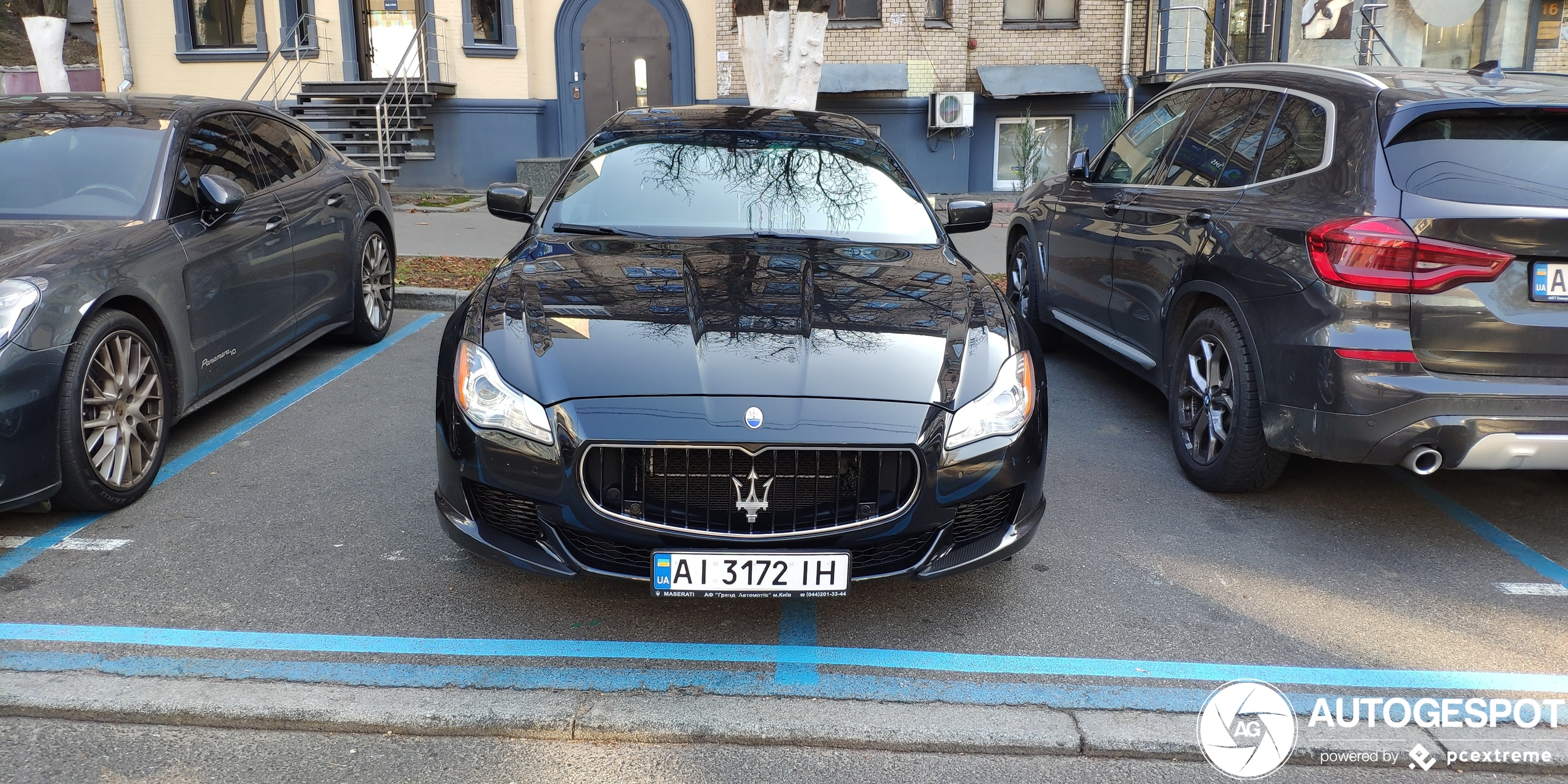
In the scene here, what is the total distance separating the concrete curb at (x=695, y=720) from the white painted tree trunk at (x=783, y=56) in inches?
350

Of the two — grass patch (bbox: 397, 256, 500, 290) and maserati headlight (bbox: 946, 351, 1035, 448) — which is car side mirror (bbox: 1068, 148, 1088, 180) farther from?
grass patch (bbox: 397, 256, 500, 290)

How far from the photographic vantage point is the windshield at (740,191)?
4.64m

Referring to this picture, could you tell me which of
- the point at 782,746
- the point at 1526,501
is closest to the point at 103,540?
the point at 782,746

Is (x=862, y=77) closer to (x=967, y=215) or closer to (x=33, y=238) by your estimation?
(x=967, y=215)

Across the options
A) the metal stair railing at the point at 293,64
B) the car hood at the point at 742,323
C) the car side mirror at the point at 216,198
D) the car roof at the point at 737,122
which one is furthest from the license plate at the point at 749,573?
the metal stair railing at the point at 293,64

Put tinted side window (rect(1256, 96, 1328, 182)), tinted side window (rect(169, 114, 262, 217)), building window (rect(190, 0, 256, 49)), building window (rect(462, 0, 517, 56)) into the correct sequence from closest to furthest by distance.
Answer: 1. tinted side window (rect(1256, 96, 1328, 182))
2. tinted side window (rect(169, 114, 262, 217))
3. building window (rect(462, 0, 517, 56))
4. building window (rect(190, 0, 256, 49))

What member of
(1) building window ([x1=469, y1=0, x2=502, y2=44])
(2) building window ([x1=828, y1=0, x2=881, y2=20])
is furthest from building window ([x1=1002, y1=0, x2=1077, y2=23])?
(1) building window ([x1=469, y1=0, x2=502, y2=44])

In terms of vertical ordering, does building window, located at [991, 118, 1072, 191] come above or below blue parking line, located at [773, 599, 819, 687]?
above

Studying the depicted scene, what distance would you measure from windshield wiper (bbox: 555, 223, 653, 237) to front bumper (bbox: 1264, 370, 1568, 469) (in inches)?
104

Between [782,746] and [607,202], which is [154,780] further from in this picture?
[607,202]

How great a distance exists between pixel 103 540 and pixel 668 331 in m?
2.36

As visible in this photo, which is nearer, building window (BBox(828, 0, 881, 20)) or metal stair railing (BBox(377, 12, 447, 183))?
metal stair railing (BBox(377, 12, 447, 183))

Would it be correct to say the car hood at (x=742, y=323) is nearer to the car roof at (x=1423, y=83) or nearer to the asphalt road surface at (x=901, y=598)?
the asphalt road surface at (x=901, y=598)

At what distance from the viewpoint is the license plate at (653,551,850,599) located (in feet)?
10.4
